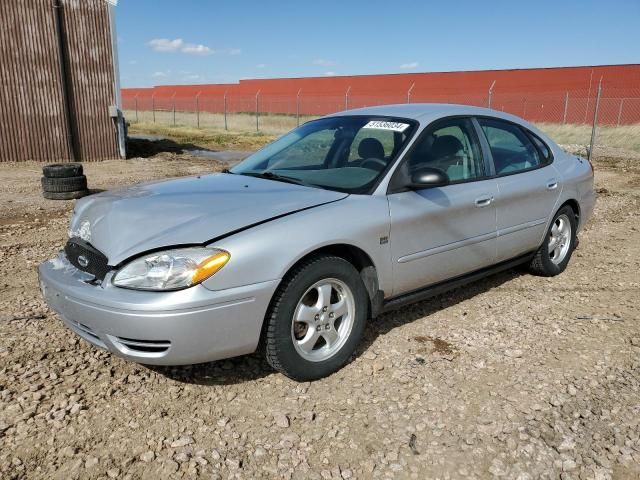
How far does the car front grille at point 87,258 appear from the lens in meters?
2.91

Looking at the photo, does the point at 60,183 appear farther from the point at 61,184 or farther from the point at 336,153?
the point at 336,153

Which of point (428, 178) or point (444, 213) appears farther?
point (444, 213)

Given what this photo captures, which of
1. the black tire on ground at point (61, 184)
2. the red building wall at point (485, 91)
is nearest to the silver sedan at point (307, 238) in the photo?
the black tire on ground at point (61, 184)

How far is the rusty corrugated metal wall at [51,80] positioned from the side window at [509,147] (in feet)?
42.2

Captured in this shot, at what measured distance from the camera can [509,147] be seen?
15.1ft

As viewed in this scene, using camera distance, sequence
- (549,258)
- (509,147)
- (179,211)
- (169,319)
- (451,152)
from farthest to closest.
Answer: (549,258)
(509,147)
(451,152)
(179,211)
(169,319)

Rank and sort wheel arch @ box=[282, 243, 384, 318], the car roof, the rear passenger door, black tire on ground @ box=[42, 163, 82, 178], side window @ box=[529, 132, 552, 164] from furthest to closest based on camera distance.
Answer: black tire on ground @ box=[42, 163, 82, 178] < side window @ box=[529, 132, 552, 164] < the rear passenger door < the car roof < wheel arch @ box=[282, 243, 384, 318]

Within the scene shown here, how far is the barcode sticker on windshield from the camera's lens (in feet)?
12.6

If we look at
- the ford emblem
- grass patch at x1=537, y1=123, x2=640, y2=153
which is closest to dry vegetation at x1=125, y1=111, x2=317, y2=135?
grass patch at x1=537, y1=123, x2=640, y2=153

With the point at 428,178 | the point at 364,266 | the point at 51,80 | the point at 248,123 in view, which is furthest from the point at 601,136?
the point at 364,266

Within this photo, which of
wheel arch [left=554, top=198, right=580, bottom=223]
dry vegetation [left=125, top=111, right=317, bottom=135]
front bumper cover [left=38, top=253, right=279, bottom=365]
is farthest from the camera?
A: dry vegetation [left=125, top=111, right=317, bottom=135]

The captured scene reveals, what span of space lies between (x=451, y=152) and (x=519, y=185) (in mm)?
769

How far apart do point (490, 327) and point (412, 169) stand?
4.46ft

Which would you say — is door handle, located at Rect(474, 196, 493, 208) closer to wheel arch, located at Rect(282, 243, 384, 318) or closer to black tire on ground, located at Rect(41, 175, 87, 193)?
wheel arch, located at Rect(282, 243, 384, 318)
